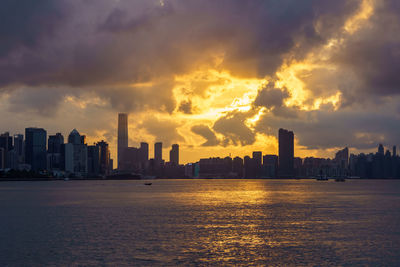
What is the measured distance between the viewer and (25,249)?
66.6 m

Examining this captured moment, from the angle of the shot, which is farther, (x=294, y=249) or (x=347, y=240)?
(x=347, y=240)

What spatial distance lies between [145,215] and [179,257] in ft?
183

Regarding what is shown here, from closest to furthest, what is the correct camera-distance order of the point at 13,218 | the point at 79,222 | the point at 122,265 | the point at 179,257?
the point at 122,265, the point at 179,257, the point at 79,222, the point at 13,218

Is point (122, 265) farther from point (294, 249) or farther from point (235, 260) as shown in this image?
point (294, 249)

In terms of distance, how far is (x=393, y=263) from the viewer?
188 feet

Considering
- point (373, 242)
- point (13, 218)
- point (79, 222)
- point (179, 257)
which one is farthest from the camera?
point (13, 218)

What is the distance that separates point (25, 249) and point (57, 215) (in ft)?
166

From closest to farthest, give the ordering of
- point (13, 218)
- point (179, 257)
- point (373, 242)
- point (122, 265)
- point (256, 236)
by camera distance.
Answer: point (122, 265), point (179, 257), point (373, 242), point (256, 236), point (13, 218)

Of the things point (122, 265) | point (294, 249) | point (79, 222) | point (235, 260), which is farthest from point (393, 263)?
point (79, 222)

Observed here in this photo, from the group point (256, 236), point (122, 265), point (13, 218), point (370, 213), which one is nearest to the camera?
point (122, 265)

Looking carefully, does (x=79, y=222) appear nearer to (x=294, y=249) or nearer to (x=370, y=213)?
(x=294, y=249)

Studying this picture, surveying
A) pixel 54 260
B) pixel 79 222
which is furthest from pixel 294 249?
pixel 79 222

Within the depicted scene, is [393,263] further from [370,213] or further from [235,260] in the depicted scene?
[370,213]

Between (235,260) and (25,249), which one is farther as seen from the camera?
(25,249)
